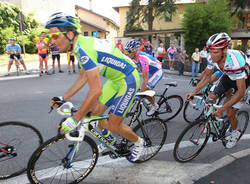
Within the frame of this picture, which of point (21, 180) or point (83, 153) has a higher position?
point (83, 153)

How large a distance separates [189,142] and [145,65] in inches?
70.3

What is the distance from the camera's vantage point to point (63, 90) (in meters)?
8.19

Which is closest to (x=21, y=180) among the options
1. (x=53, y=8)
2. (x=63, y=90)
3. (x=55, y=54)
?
(x=63, y=90)

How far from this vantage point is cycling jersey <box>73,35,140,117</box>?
7.79 feet

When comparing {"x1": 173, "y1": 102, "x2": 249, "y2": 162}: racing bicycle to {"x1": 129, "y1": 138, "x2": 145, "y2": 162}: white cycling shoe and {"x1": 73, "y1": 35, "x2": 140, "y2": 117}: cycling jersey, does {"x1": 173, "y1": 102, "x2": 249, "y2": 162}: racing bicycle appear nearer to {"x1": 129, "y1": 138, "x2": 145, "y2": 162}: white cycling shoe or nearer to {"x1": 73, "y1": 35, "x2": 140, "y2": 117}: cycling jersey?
{"x1": 129, "y1": 138, "x2": 145, "y2": 162}: white cycling shoe

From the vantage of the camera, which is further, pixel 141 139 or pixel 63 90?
pixel 63 90

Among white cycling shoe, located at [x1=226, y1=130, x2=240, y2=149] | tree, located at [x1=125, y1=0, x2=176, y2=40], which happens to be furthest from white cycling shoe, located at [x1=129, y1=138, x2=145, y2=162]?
tree, located at [x1=125, y1=0, x2=176, y2=40]

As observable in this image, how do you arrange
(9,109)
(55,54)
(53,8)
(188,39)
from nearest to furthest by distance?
(9,109) < (55,54) < (188,39) < (53,8)

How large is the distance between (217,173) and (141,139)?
1130mm

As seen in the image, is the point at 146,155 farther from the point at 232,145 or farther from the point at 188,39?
the point at 188,39

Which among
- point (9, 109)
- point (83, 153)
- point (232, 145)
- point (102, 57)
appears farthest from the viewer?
point (9, 109)

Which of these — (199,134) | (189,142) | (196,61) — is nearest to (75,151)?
(189,142)

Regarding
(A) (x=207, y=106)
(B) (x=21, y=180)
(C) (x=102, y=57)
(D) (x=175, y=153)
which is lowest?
(B) (x=21, y=180)

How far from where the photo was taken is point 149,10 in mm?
28141
